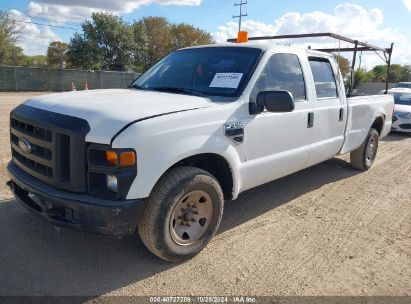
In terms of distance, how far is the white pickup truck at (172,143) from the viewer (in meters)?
2.76

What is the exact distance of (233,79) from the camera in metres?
3.76

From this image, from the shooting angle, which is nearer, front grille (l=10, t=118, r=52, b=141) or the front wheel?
front grille (l=10, t=118, r=52, b=141)

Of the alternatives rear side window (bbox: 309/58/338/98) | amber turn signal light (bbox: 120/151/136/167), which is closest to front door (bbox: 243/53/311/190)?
rear side window (bbox: 309/58/338/98)

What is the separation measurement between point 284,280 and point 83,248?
1831mm

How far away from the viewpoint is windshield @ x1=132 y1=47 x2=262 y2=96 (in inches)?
148

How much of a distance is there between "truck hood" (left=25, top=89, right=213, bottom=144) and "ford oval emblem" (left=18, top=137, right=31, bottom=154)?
313 millimetres

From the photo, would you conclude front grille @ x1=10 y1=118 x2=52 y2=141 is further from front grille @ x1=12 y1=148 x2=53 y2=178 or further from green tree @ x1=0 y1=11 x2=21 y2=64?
green tree @ x1=0 y1=11 x2=21 y2=64

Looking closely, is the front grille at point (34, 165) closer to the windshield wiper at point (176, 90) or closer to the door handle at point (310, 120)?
the windshield wiper at point (176, 90)

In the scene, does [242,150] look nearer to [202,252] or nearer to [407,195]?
[202,252]

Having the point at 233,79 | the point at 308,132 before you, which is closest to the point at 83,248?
the point at 233,79

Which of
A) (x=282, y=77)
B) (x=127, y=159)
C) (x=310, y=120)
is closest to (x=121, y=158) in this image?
(x=127, y=159)

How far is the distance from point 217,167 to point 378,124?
4.56 m

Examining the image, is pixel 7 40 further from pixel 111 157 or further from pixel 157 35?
pixel 111 157

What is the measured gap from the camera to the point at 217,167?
3658 mm
